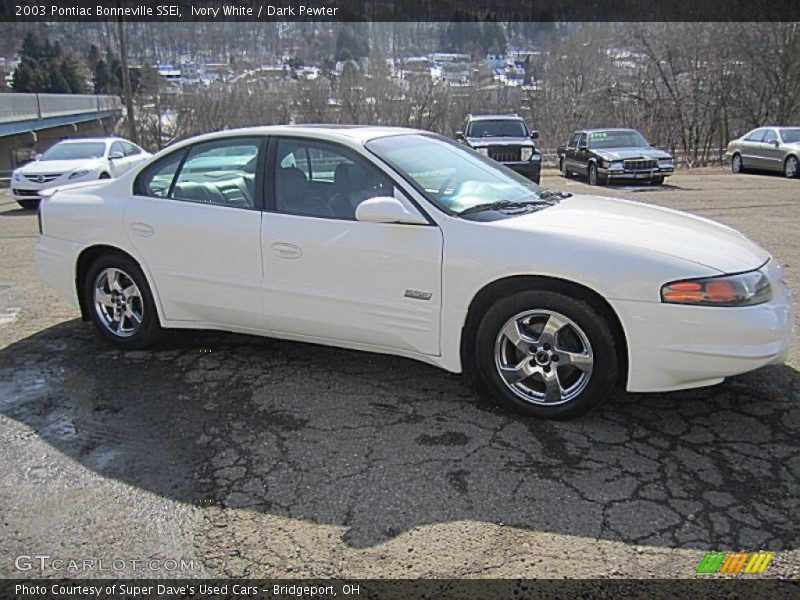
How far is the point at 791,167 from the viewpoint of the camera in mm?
18359

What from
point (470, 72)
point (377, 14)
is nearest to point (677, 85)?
point (470, 72)

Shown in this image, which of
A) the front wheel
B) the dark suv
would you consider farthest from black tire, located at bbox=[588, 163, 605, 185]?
the dark suv

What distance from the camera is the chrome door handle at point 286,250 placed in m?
4.04

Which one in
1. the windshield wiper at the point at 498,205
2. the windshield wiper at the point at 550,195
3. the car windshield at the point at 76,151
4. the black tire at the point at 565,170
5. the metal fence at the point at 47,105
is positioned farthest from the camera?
the metal fence at the point at 47,105

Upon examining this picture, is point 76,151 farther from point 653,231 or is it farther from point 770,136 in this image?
point 770,136

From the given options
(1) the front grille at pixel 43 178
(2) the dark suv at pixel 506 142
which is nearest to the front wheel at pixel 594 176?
(2) the dark suv at pixel 506 142

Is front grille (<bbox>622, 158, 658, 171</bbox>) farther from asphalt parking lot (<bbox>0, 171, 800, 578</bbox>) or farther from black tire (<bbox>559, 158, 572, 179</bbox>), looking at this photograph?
asphalt parking lot (<bbox>0, 171, 800, 578</bbox>)

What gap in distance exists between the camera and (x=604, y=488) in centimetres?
298

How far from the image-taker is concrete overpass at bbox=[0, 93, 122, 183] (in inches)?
1533

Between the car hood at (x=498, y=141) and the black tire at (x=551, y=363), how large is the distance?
13.1 metres

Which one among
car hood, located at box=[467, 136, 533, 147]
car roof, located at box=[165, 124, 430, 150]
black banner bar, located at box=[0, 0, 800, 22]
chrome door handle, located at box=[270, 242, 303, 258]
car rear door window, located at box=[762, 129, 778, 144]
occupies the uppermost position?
black banner bar, located at box=[0, 0, 800, 22]

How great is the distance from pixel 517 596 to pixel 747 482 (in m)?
1.31

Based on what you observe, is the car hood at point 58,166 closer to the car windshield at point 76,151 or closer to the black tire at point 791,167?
the car windshield at point 76,151

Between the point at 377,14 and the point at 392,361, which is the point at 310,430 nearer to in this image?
the point at 392,361
